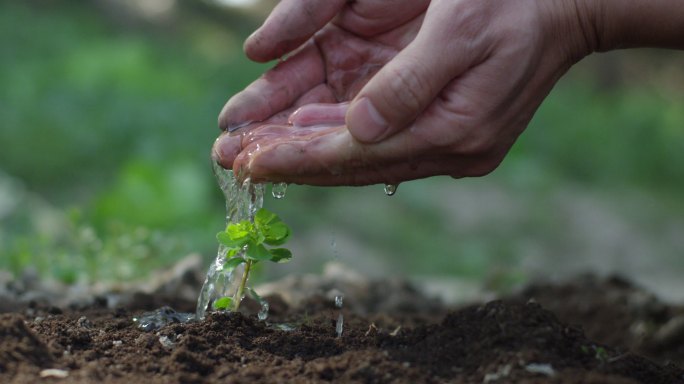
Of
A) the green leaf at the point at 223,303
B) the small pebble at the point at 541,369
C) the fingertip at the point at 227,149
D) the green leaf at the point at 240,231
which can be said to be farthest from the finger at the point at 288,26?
the small pebble at the point at 541,369

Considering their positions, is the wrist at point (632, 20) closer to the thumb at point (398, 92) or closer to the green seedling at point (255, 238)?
the thumb at point (398, 92)

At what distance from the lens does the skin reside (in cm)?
221

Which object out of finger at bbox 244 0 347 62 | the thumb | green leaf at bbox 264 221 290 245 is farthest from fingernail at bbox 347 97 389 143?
finger at bbox 244 0 347 62

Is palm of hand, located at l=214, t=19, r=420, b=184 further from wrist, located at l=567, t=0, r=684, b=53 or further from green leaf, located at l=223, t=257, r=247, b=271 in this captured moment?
wrist, located at l=567, t=0, r=684, b=53

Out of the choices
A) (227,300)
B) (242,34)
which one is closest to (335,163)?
(227,300)

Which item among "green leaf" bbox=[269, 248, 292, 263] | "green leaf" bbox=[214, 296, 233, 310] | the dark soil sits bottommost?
the dark soil

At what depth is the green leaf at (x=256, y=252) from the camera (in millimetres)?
2277

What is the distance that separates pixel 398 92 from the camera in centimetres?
215

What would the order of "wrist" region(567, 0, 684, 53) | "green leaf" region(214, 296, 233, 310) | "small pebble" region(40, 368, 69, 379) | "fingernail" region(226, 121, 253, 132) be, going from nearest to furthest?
1. "small pebble" region(40, 368, 69, 379)
2. "green leaf" region(214, 296, 233, 310)
3. "wrist" region(567, 0, 684, 53)
4. "fingernail" region(226, 121, 253, 132)

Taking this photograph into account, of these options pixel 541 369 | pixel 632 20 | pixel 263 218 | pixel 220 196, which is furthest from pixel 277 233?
pixel 220 196

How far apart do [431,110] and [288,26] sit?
723 millimetres

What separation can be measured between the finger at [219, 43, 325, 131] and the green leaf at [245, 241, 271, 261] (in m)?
0.53

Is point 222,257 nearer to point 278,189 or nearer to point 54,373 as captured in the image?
point 278,189

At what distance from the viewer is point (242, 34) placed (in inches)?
573
